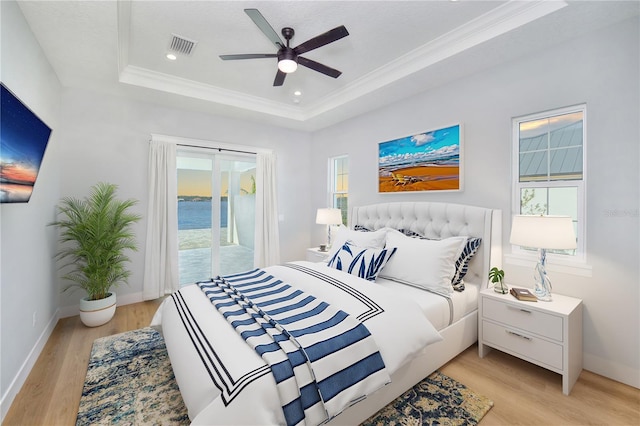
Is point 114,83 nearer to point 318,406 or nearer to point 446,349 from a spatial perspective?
point 318,406

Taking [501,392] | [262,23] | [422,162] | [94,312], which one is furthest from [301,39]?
[94,312]

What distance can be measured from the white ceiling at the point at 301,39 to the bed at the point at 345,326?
1.51 metres

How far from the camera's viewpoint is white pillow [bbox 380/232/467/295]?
8.02 ft

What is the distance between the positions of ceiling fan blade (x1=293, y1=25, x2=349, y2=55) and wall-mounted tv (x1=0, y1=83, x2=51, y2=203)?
5.99 ft

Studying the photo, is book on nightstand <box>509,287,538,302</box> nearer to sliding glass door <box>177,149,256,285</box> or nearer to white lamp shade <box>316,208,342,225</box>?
white lamp shade <box>316,208,342,225</box>

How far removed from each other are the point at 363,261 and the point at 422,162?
61.1 inches

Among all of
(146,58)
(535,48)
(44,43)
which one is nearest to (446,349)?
(535,48)

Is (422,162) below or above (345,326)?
above

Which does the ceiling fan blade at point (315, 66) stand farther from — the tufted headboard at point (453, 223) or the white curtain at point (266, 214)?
the white curtain at point (266, 214)

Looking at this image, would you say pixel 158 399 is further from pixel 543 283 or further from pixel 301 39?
pixel 301 39

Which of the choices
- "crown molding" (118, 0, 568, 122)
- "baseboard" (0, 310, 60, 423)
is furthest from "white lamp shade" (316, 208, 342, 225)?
"baseboard" (0, 310, 60, 423)

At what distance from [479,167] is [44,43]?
421 cm

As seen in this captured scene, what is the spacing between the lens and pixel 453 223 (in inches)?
118

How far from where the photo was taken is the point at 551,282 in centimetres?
247
